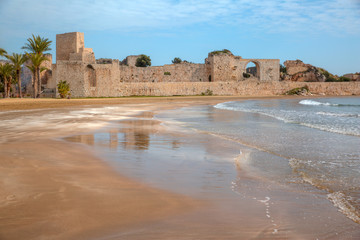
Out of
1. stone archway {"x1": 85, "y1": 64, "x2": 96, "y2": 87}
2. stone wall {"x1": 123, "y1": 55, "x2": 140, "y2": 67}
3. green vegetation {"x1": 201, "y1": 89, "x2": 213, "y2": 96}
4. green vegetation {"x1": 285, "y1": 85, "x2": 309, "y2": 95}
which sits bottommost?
green vegetation {"x1": 201, "y1": 89, "x2": 213, "y2": 96}

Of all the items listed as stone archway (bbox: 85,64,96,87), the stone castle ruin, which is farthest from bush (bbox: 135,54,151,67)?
stone archway (bbox: 85,64,96,87)

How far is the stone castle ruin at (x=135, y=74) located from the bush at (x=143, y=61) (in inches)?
35.2

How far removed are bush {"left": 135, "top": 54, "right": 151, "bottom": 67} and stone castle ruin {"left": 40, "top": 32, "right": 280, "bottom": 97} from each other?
0.89m

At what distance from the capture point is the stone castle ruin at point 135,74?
32281 mm

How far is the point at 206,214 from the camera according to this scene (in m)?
2.76

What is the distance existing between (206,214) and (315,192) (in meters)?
1.36

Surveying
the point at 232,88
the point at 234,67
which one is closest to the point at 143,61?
the point at 234,67

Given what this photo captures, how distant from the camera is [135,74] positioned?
1612 inches

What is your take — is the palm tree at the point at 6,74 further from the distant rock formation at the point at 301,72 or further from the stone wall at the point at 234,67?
the distant rock formation at the point at 301,72

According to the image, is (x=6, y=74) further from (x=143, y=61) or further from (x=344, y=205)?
(x=344, y=205)

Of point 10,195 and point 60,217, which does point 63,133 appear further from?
point 60,217

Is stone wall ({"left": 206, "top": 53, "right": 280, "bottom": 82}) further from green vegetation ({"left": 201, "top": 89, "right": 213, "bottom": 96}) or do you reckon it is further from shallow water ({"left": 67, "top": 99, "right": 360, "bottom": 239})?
shallow water ({"left": 67, "top": 99, "right": 360, "bottom": 239})

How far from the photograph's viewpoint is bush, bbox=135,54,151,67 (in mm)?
48812

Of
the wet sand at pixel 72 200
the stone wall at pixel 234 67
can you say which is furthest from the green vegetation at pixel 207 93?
the wet sand at pixel 72 200
